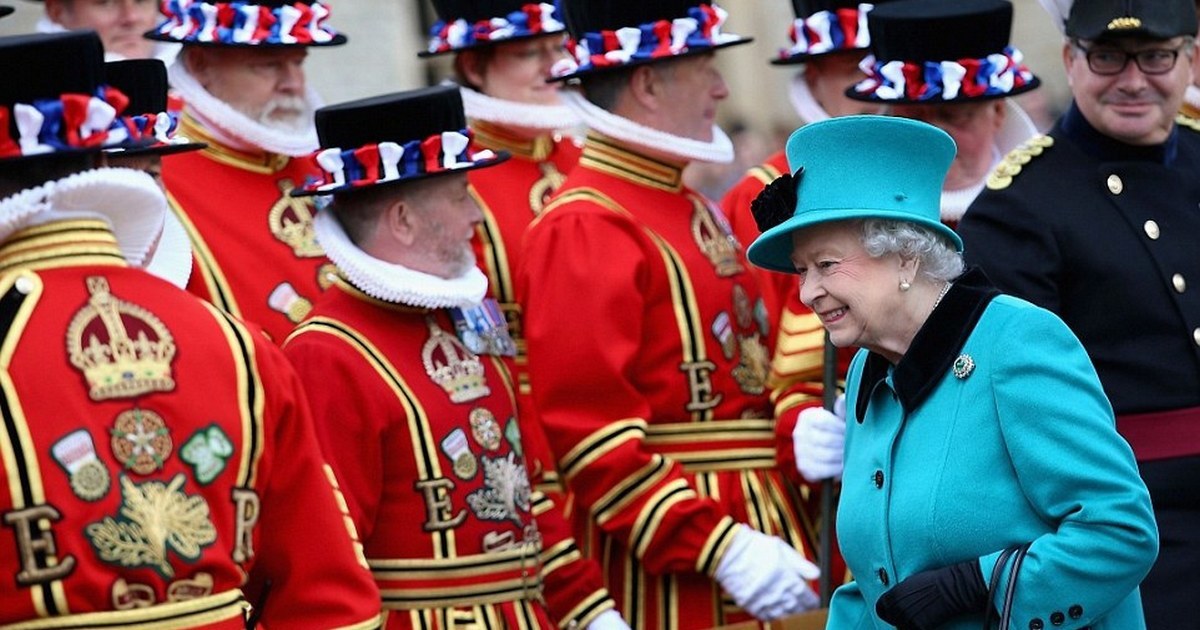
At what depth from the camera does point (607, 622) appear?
19.4 feet

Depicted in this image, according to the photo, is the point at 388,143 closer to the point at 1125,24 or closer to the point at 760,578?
the point at 760,578

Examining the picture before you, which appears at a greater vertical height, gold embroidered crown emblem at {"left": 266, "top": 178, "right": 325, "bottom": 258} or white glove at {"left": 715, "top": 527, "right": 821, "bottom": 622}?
gold embroidered crown emblem at {"left": 266, "top": 178, "right": 325, "bottom": 258}

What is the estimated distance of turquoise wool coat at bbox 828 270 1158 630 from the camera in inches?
163

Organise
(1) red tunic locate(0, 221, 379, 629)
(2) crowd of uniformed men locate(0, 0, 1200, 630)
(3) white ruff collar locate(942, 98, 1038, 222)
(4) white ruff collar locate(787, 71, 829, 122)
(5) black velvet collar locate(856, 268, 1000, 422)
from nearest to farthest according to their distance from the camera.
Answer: (1) red tunic locate(0, 221, 379, 629) → (2) crowd of uniformed men locate(0, 0, 1200, 630) → (5) black velvet collar locate(856, 268, 1000, 422) → (3) white ruff collar locate(942, 98, 1038, 222) → (4) white ruff collar locate(787, 71, 829, 122)

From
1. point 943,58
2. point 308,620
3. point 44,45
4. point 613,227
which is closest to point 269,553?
point 308,620

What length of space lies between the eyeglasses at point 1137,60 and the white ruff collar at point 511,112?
232 cm

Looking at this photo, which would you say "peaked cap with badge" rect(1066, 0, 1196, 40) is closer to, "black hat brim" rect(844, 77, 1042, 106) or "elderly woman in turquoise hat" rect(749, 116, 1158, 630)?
"black hat brim" rect(844, 77, 1042, 106)

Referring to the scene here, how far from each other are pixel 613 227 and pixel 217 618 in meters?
2.47

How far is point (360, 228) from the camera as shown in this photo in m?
5.58

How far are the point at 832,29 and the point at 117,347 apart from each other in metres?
4.08

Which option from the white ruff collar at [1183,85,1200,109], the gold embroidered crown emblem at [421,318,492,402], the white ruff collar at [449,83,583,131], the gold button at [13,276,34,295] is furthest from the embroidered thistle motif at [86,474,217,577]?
the white ruff collar at [1183,85,1200,109]

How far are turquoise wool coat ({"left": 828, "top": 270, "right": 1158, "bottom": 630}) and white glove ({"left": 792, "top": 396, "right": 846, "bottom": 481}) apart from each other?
1857mm

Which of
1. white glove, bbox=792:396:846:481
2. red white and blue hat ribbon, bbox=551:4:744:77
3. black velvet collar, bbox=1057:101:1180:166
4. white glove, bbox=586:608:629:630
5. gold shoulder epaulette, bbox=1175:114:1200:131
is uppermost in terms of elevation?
red white and blue hat ribbon, bbox=551:4:744:77

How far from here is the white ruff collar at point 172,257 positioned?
4832 mm
